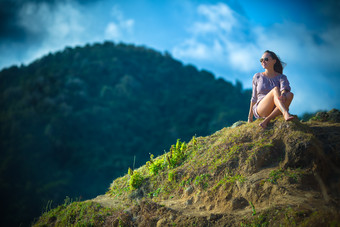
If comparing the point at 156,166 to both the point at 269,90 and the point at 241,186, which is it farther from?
the point at 269,90

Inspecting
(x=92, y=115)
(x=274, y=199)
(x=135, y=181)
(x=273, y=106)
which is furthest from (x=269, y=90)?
(x=92, y=115)

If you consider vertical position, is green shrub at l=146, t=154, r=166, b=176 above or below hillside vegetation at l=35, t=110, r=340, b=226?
above

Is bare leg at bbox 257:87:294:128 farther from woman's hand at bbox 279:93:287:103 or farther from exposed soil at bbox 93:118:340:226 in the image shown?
exposed soil at bbox 93:118:340:226

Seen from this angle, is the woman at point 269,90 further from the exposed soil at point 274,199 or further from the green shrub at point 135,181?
the green shrub at point 135,181

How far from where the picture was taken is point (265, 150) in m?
5.87

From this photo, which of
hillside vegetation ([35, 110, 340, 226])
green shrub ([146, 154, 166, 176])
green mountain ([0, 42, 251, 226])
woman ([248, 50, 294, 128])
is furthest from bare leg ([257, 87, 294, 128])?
green mountain ([0, 42, 251, 226])

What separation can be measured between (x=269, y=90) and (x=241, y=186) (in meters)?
2.28

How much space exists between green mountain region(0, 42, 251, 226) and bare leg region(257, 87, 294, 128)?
132 feet

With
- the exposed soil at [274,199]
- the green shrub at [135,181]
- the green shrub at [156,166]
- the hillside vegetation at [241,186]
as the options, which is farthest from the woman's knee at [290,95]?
the green shrub at [135,181]

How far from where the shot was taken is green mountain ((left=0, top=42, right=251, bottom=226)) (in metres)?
49.9

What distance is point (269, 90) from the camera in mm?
6613

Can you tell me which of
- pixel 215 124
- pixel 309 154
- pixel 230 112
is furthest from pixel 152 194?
pixel 230 112

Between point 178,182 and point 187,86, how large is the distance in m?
77.7

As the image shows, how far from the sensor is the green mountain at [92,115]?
1965 inches
